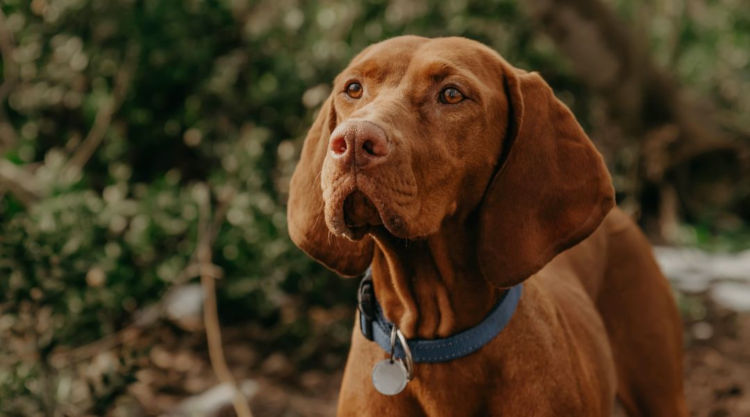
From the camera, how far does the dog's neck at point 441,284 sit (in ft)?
7.64

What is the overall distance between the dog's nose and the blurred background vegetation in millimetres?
2095

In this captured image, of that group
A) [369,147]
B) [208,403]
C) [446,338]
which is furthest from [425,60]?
[208,403]

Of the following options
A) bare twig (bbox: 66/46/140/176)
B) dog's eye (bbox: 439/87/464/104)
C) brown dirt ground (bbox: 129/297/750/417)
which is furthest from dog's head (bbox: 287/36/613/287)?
bare twig (bbox: 66/46/140/176)

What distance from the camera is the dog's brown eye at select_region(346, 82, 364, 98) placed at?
2.38 m

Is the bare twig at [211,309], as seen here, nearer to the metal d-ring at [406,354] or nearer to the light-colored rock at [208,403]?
the light-colored rock at [208,403]

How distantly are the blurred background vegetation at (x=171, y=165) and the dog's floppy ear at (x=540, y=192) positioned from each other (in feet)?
6.73

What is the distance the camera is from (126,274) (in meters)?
4.14

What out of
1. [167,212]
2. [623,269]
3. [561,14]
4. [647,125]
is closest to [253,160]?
[167,212]

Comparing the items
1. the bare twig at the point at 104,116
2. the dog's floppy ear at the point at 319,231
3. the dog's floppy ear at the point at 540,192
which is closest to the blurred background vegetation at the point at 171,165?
the bare twig at the point at 104,116

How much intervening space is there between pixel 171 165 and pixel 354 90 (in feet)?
11.9

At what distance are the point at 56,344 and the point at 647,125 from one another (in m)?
5.46

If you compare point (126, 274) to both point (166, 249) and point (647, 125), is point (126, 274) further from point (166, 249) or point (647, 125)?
point (647, 125)

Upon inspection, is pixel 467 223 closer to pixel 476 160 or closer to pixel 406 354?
pixel 476 160

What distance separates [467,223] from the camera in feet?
7.78
